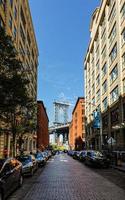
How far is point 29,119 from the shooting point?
37.2 metres

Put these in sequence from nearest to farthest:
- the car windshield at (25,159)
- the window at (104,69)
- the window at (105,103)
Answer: the car windshield at (25,159), the window at (105,103), the window at (104,69)

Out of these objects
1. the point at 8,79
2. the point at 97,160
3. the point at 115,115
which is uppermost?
the point at 115,115

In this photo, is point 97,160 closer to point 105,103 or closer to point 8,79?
point 8,79

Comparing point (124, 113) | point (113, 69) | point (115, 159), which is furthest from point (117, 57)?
point (115, 159)

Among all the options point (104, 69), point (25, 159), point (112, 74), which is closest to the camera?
point (25, 159)

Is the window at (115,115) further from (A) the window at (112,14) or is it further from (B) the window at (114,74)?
(A) the window at (112,14)

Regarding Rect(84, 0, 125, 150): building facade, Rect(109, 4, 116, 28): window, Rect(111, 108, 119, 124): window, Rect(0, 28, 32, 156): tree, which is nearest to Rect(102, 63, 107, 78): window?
Rect(84, 0, 125, 150): building facade

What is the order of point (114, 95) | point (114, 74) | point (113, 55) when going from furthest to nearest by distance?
point (113, 55)
point (114, 74)
point (114, 95)

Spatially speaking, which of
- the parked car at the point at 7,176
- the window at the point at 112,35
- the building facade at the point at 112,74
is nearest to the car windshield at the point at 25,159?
the parked car at the point at 7,176

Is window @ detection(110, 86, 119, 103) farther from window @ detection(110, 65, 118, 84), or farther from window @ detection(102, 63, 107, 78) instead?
window @ detection(102, 63, 107, 78)

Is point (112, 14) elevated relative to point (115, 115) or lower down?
elevated

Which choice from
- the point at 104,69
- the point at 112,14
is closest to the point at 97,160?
the point at 112,14

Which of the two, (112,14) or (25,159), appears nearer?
(25,159)

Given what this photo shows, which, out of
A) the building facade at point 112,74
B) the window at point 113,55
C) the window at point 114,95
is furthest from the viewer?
the window at point 113,55
